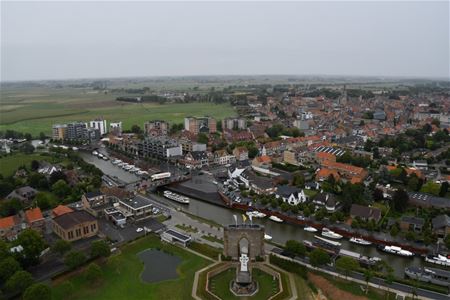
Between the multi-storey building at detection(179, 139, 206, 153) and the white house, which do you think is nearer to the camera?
the white house

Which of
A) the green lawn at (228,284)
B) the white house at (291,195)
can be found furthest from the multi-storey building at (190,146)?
the green lawn at (228,284)

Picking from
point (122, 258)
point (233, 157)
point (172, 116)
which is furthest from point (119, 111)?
point (122, 258)

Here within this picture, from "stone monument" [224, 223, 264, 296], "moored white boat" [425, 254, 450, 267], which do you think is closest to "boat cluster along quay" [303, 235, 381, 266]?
"moored white boat" [425, 254, 450, 267]

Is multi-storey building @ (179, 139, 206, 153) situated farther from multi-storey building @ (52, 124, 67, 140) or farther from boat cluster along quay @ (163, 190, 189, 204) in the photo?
multi-storey building @ (52, 124, 67, 140)

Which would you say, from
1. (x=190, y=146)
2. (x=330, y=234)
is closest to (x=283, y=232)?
(x=330, y=234)

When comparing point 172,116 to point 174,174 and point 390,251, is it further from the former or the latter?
point 390,251

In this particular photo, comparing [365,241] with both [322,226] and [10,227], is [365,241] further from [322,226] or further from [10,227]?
[10,227]

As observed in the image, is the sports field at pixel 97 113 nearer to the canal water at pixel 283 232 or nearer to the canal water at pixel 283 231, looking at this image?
the canal water at pixel 283 231
